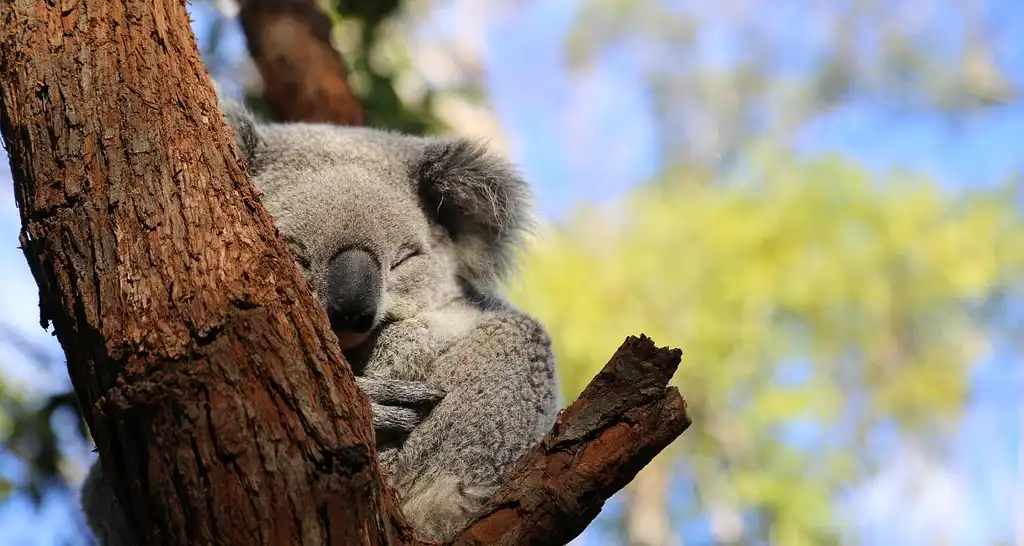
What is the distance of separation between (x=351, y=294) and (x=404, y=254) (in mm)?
383

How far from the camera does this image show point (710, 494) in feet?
38.6

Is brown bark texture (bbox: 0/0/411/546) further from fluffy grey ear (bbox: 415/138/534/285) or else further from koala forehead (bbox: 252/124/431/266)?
fluffy grey ear (bbox: 415/138/534/285)

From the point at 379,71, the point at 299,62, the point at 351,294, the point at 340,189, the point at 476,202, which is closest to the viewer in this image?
the point at 351,294

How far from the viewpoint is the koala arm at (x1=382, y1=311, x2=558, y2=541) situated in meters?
2.22

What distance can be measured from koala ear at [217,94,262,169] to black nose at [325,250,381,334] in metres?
0.58

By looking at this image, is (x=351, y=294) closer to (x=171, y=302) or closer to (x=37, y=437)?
(x=171, y=302)

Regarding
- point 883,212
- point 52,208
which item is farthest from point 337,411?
point 883,212

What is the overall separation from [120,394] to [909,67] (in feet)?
64.4

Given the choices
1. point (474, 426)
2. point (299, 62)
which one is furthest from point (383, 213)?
point (299, 62)

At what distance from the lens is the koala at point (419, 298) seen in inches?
89.9

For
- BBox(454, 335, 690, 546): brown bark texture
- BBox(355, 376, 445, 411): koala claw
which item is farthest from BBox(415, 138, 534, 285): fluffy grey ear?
BBox(454, 335, 690, 546): brown bark texture

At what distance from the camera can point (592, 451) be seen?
1.84 m

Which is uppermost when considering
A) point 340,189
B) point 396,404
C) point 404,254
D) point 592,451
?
point 340,189

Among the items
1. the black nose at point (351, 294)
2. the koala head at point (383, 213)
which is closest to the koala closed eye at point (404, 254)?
the koala head at point (383, 213)
